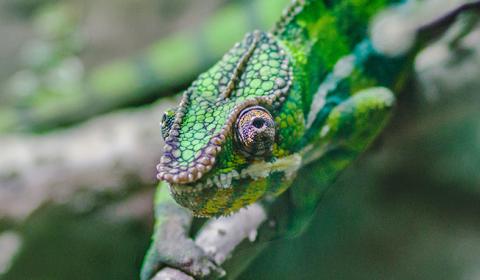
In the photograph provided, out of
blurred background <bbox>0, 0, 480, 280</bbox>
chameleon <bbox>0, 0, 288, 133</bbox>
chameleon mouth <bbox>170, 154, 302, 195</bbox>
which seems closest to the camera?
chameleon mouth <bbox>170, 154, 302, 195</bbox>

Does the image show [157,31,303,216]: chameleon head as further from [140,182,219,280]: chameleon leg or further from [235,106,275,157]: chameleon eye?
[140,182,219,280]: chameleon leg

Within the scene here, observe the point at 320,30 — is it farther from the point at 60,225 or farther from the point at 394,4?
the point at 60,225

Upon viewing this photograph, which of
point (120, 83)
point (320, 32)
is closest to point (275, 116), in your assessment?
point (320, 32)

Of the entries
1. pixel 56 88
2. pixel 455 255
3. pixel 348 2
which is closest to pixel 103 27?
pixel 56 88

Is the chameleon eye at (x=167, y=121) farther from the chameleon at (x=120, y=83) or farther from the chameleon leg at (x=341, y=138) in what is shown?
the chameleon at (x=120, y=83)

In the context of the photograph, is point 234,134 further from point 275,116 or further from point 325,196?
point 325,196

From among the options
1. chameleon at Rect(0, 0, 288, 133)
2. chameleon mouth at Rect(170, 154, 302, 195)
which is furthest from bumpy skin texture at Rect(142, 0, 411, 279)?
chameleon at Rect(0, 0, 288, 133)

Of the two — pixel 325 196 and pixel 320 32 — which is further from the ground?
pixel 320 32
